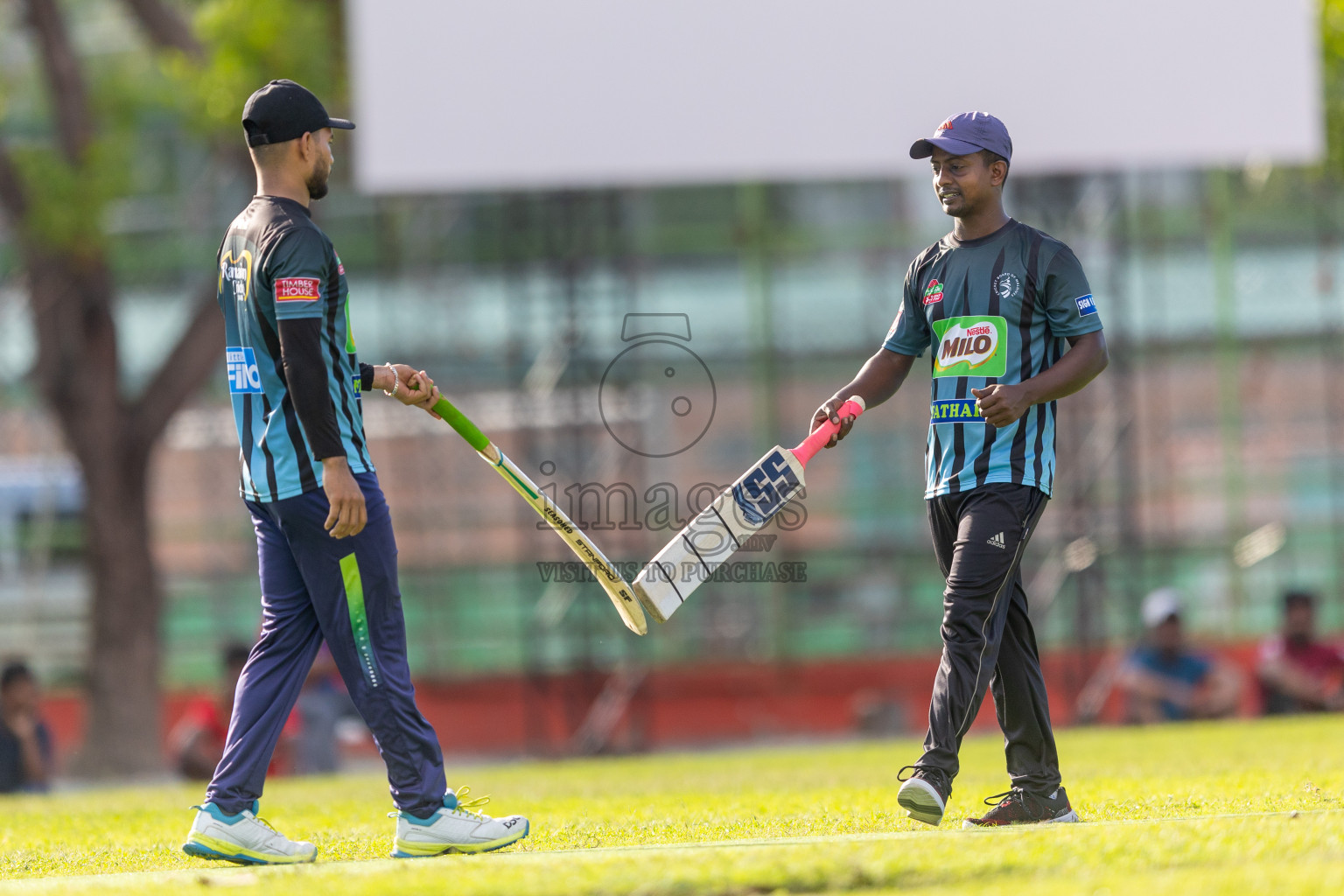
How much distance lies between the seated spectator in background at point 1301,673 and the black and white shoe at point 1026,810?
25.7 ft

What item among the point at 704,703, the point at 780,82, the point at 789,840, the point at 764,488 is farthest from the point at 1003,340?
the point at 704,703

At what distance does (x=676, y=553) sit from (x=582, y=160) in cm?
682

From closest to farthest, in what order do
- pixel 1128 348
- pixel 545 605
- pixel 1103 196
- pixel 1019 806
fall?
pixel 1019 806
pixel 1128 348
pixel 1103 196
pixel 545 605

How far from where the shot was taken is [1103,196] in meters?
16.3

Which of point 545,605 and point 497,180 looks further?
point 545,605

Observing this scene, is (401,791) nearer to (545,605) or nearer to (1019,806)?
(1019,806)

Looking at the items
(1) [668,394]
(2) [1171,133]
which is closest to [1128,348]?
(2) [1171,133]

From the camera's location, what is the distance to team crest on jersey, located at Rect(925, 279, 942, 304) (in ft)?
13.8

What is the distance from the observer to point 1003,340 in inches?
161

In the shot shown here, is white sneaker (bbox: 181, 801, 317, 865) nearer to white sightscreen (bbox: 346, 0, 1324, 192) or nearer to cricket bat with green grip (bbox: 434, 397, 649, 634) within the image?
cricket bat with green grip (bbox: 434, 397, 649, 634)

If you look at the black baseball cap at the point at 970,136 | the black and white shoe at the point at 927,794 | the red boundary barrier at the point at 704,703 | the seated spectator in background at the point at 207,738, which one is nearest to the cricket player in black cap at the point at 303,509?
the black and white shoe at the point at 927,794

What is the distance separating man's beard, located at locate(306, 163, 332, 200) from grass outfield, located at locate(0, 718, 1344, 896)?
1.75 metres

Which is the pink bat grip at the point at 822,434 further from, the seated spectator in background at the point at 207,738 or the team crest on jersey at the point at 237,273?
the seated spectator in background at the point at 207,738

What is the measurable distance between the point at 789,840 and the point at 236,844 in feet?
4.65
